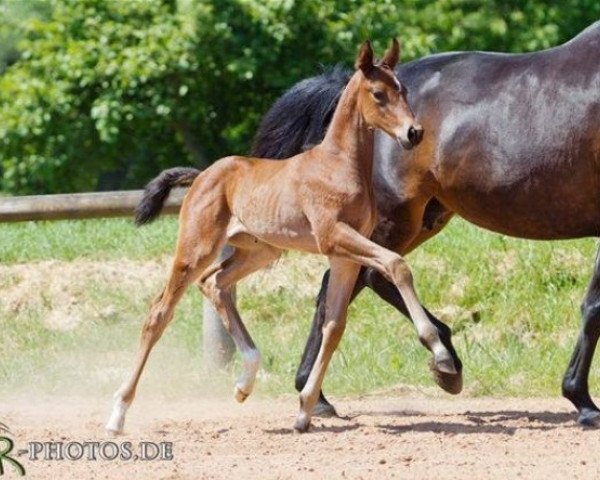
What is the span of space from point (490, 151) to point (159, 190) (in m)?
1.71

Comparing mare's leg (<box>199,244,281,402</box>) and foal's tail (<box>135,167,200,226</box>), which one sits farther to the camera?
foal's tail (<box>135,167,200,226</box>)

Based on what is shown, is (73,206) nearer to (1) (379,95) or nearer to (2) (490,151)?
(2) (490,151)

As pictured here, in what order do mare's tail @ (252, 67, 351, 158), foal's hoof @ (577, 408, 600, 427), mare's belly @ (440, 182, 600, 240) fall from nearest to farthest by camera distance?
foal's hoof @ (577, 408, 600, 427) < mare's belly @ (440, 182, 600, 240) < mare's tail @ (252, 67, 351, 158)

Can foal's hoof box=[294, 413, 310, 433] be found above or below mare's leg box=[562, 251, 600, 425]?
below

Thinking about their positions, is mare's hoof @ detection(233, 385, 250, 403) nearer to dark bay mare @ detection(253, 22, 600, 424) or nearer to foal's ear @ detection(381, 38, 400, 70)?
dark bay mare @ detection(253, 22, 600, 424)

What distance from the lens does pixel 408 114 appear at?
6.71 m

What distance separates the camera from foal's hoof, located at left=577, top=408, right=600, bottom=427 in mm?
7342

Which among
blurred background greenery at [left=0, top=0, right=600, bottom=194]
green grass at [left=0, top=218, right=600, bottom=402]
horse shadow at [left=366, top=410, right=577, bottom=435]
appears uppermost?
horse shadow at [left=366, top=410, right=577, bottom=435]

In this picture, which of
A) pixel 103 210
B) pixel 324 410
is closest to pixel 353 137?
pixel 324 410

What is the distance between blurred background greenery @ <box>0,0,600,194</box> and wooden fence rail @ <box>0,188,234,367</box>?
6.21m

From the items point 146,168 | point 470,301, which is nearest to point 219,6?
point 146,168

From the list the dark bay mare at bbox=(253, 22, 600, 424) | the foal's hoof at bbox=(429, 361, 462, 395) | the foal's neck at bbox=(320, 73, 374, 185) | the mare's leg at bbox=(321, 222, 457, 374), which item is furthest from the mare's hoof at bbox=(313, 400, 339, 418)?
the foal's neck at bbox=(320, 73, 374, 185)

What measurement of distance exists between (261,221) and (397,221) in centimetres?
126

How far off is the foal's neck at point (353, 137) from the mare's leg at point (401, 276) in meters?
0.37
